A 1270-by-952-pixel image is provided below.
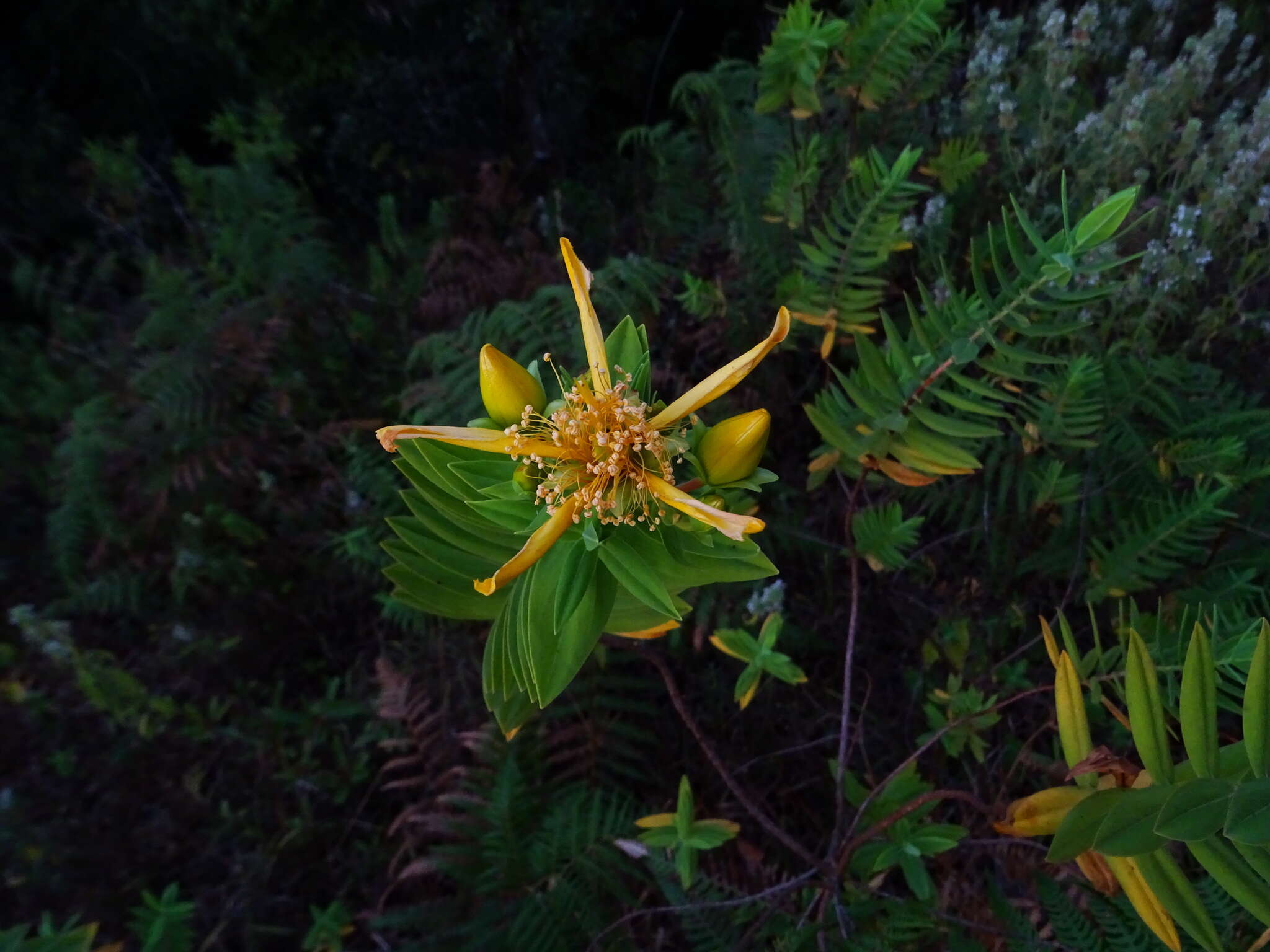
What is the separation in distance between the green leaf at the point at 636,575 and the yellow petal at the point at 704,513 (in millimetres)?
86

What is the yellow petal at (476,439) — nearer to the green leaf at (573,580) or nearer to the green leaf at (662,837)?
the green leaf at (573,580)

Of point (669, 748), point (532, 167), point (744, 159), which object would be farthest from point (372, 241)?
point (669, 748)

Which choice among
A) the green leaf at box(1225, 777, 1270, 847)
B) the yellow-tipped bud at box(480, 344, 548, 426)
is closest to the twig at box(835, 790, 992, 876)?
the green leaf at box(1225, 777, 1270, 847)

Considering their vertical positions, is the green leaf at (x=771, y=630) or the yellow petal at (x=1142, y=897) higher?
the green leaf at (x=771, y=630)

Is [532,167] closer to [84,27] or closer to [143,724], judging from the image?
[84,27]

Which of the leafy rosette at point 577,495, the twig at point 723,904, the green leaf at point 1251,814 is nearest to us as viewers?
the green leaf at point 1251,814

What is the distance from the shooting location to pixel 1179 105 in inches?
62.7

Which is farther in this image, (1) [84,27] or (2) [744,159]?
(1) [84,27]

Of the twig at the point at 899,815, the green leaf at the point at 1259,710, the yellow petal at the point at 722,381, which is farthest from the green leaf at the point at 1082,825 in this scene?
the yellow petal at the point at 722,381

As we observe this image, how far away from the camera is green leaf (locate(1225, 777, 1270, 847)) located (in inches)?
28.0

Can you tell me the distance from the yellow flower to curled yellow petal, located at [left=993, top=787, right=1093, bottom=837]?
0.60 metres

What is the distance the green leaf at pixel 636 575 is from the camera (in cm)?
88

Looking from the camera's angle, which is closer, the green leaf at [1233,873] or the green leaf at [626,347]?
the green leaf at [1233,873]

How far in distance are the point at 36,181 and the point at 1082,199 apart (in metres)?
4.08
